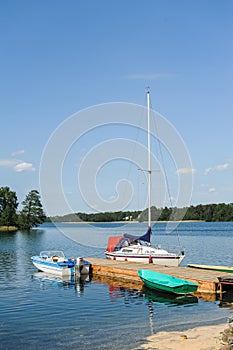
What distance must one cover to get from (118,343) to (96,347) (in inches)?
38.4

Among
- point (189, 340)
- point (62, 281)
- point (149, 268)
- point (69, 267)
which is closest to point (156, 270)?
point (149, 268)

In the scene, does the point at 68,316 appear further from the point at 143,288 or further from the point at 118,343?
the point at 143,288

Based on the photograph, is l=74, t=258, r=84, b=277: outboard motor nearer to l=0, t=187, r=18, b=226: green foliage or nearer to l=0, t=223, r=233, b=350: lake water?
l=0, t=223, r=233, b=350: lake water

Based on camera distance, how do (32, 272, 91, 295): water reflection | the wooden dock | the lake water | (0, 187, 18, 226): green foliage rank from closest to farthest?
the lake water → the wooden dock → (32, 272, 91, 295): water reflection → (0, 187, 18, 226): green foliage

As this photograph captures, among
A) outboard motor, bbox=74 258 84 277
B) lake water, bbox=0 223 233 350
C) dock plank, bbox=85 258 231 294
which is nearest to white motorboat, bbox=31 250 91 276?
outboard motor, bbox=74 258 84 277

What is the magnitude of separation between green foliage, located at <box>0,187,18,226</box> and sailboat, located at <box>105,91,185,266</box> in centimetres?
11068

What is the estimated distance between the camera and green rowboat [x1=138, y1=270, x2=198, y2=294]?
28.1 m

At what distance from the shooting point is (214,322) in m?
21.6

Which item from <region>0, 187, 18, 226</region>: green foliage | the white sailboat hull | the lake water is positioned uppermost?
<region>0, 187, 18, 226</region>: green foliage

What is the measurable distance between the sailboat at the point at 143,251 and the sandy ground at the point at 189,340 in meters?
19.8

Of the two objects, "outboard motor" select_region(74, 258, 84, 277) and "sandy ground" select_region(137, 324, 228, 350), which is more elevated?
"outboard motor" select_region(74, 258, 84, 277)

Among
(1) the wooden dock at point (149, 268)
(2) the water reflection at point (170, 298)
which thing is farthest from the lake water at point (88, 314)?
(1) the wooden dock at point (149, 268)

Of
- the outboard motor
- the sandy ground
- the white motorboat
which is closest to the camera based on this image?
the sandy ground

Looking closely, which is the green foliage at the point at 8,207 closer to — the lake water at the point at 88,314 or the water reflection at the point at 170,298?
the lake water at the point at 88,314
